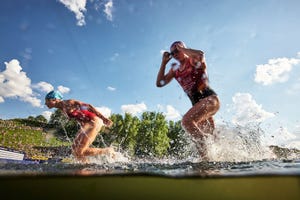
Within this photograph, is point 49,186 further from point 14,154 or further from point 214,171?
point 14,154

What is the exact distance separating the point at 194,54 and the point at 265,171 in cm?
334

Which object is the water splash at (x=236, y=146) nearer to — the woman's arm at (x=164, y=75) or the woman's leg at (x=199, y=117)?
the woman's leg at (x=199, y=117)

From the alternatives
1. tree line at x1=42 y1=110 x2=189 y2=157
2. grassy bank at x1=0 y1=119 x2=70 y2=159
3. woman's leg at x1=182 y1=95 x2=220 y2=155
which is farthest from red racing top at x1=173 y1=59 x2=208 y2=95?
tree line at x1=42 y1=110 x2=189 y2=157

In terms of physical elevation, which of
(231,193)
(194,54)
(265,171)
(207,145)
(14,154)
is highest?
(194,54)

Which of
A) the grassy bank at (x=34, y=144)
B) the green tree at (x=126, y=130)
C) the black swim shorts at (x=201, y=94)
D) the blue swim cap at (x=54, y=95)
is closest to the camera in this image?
the black swim shorts at (x=201, y=94)

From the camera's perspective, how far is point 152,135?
41.1 metres

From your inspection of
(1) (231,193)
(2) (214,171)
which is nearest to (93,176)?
(2) (214,171)

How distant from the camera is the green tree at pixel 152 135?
40.5m

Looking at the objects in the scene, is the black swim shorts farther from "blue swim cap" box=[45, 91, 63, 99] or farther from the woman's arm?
"blue swim cap" box=[45, 91, 63, 99]

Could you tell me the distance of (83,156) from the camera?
8266mm

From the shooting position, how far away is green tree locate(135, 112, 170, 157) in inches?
1596

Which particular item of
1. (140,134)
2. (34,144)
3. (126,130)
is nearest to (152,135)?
(140,134)

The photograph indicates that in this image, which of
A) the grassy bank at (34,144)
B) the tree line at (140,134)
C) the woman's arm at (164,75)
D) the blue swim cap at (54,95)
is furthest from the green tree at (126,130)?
the woman's arm at (164,75)

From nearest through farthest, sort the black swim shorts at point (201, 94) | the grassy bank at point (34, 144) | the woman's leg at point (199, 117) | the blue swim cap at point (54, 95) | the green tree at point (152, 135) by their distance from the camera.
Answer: the woman's leg at point (199, 117) < the black swim shorts at point (201, 94) < the blue swim cap at point (54, 95) < the grassy bank at point (34, 144) < the green tree at point (152, 135)
